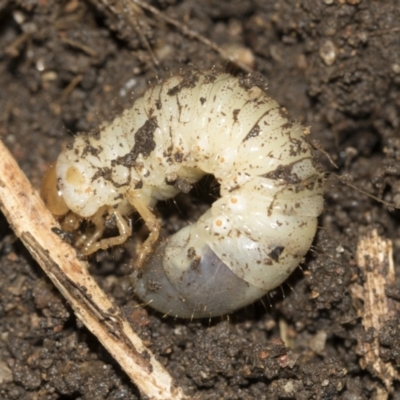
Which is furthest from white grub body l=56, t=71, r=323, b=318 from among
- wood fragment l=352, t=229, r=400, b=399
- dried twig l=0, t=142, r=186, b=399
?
wood fragment l=352, t=229, r=400, b=399

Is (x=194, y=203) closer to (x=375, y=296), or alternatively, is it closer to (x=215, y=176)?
(x=215, y=176)

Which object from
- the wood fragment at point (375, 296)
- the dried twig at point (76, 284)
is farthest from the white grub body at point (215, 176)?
the wood fragment at point (375, 296)

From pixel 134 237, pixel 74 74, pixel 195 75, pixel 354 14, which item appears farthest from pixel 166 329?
pixel 354 14

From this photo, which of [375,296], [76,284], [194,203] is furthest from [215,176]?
[375,296]

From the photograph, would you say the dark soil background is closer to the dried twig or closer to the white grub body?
the dried twig

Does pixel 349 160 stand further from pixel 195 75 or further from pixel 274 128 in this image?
pixel 195 75

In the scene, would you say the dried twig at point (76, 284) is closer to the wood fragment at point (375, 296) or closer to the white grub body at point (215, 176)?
the white grub body at point (215, 176)

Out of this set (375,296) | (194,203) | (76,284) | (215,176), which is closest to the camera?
(76,284)
